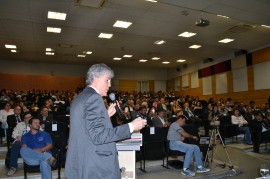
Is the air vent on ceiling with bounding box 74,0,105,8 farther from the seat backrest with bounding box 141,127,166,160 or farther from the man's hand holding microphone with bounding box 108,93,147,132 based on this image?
the man's hand holding microphone with bounding box 108,93,147,132

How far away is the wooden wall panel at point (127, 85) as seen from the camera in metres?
18.0

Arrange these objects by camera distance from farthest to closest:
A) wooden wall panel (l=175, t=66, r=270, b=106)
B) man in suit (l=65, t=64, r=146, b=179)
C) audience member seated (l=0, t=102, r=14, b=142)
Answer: wooden wall panel (l=175, t=66, r=270, b=106) → audience member seated (l=0, t=102, r=14, b=142) → man in suit (l=65, t=64, r=146, b=179)

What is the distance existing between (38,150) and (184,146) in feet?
9.64

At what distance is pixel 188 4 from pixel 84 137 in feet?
17.1

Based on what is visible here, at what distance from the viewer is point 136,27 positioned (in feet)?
27.2

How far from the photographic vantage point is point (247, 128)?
7434mm

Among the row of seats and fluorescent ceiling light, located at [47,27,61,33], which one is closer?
the row of seats

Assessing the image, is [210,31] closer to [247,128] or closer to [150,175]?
[247,128]

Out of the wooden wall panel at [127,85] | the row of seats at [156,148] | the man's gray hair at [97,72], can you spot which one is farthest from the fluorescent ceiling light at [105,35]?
the wooden wall panel at [127,85]

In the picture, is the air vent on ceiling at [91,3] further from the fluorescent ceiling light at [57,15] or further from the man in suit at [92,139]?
the man in suit at [92,139]

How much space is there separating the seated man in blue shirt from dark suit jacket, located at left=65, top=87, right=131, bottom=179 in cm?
276

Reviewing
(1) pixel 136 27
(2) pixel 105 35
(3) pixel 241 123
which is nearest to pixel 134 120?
(1) pixel 136 27

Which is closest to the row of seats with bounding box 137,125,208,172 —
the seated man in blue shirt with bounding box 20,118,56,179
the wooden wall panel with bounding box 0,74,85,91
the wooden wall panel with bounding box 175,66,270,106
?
the seated man in blue shirt with bounding box 20,118,56,179

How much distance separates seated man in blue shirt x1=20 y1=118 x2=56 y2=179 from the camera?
13.0ft
